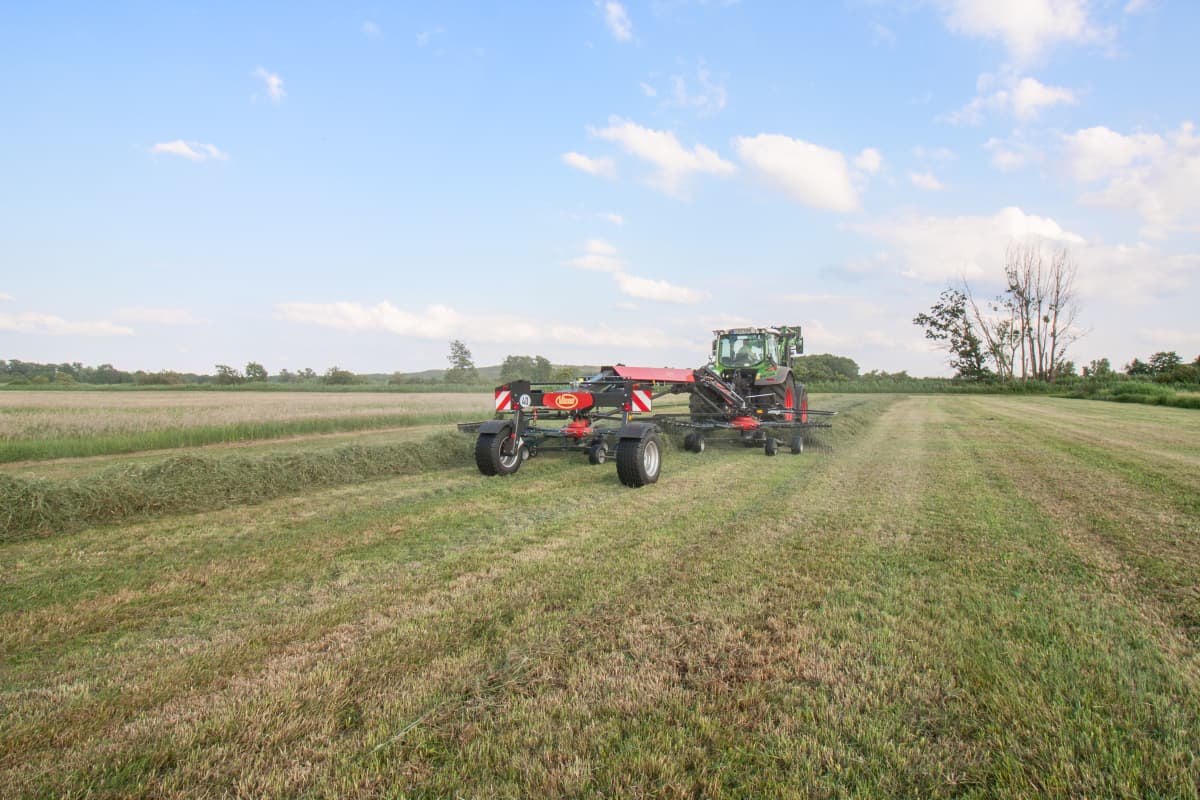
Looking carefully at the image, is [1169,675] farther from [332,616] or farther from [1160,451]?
[1160,451]

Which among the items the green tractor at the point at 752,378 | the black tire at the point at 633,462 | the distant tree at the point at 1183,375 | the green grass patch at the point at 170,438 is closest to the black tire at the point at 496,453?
the black tire at the point at 633,462

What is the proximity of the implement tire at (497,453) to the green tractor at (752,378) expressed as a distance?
392 centimetres

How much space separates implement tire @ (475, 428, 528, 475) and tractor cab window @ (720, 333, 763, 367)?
6631 mm

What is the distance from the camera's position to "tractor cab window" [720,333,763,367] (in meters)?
13.6

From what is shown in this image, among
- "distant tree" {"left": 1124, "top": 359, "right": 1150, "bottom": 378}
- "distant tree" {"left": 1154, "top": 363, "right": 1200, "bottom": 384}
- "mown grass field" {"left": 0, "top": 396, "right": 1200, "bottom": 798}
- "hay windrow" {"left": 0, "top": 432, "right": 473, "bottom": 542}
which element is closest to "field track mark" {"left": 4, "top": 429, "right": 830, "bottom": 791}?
"mown grass field" {"left": 0, "top": 396, "right": 1200, "bottom": 798}

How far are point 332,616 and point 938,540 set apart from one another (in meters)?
4.55

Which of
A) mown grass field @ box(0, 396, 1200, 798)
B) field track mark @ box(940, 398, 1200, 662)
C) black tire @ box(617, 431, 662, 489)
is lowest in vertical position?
mown grass field @ box(0, 396, 1200, 798)

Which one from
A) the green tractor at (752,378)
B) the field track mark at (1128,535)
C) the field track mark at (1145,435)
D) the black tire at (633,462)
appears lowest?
the field track mark at (1128,535)

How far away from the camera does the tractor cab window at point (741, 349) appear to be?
13.6 m

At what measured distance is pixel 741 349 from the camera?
A: 13.8 meters

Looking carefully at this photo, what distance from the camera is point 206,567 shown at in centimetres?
451

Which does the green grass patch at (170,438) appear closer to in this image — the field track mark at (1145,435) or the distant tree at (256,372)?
the field track mark at (1145,435)

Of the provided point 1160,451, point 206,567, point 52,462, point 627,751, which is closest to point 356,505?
point 206,567

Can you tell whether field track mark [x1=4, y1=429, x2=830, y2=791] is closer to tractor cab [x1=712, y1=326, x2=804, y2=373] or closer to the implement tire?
the implement tire
